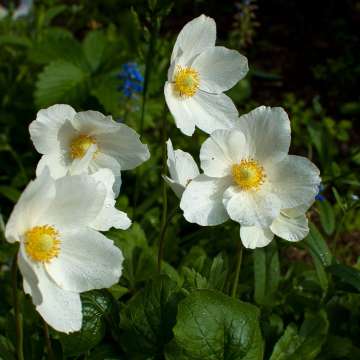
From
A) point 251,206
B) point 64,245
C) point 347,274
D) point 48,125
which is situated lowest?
point 347,274

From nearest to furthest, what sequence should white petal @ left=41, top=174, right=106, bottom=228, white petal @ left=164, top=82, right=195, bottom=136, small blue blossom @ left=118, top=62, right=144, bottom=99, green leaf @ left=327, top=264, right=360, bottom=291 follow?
white petal @ left=41, top=174, right=106, bottom=228 → white petal @ left=164, top=82, right=195, bottom=136 → green leaf @ left=327, top=264, right=360, bottom=291 → small blue blossom @ left=118, top=62, right=144, bottom=99

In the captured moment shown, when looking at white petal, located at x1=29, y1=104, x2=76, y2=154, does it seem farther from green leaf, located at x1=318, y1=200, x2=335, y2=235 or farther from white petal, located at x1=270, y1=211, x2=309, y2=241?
green leaf, located at x1=318, y1=200, x2=335, y2=235

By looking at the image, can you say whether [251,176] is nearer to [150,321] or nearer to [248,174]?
[248,174]

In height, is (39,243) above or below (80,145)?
below

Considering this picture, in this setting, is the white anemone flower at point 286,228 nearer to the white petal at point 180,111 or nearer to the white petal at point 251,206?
the white petal at point 251,206

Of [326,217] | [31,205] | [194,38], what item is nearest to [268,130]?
[194,38]

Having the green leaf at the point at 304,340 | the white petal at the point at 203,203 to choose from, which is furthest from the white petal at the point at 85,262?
the green leaf at the point at 304,340

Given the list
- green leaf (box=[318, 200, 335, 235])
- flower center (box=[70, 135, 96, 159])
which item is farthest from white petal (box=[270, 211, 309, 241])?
green leaf (box=[318, 200, 335, 235])
